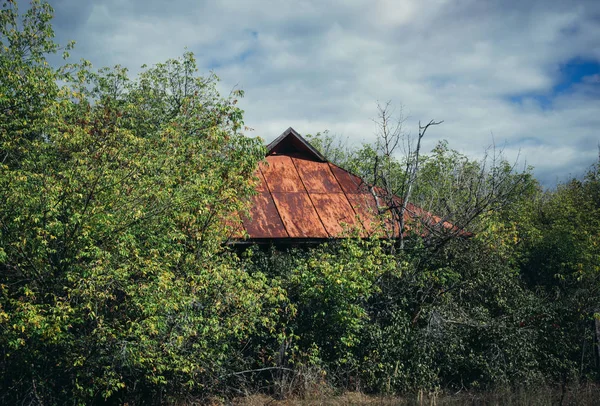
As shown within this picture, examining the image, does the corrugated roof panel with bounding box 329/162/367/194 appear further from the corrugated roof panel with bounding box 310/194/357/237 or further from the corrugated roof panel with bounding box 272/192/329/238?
the corrugated roof panel with bounding box 272/192/329/238

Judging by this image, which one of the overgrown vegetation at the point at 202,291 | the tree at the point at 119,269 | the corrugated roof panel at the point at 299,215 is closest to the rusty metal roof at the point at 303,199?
the corrugated roof panel at the point at 299,215

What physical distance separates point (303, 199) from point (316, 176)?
1.34 metres

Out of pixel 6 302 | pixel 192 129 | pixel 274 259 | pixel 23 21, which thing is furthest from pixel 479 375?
pixel 23 21

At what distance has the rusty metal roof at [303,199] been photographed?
13477 millimetres

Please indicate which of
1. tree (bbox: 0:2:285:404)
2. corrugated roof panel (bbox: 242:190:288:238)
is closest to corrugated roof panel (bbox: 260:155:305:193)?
corrugated roof panel (bbox: 242:190:288:238)

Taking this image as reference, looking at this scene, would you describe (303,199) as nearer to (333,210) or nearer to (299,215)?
(299,215)

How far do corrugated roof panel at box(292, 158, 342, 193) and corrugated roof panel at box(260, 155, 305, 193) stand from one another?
0.21 m

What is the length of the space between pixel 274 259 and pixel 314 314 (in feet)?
7.29

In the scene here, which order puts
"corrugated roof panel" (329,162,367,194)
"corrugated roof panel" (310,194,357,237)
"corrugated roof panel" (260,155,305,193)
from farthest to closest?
"corrugated roof panel" (329,162,367,194) → "corrugated roof panel" (260,155,305,193) → "corrugated roof panel" (310,194,357,237)

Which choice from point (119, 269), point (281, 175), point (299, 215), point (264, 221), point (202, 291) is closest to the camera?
point (119, 269)

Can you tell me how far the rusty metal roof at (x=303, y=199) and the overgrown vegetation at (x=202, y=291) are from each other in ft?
4.04

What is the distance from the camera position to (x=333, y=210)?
1459 centimetres

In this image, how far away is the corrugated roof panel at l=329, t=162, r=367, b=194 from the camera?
15469mm

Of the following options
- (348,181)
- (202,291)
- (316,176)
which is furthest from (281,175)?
(202,291)
